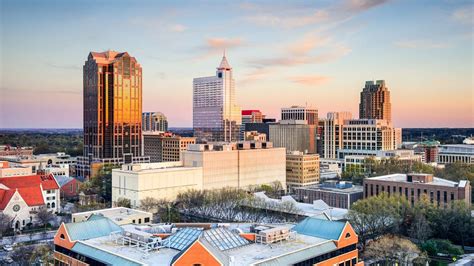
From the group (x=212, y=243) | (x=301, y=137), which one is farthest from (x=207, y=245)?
(x=301, y=137)

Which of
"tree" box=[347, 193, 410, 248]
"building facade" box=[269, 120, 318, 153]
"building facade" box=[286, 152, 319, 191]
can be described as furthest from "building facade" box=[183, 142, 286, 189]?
"building facade" box=[269, 120, 318, 153]

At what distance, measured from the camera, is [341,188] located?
101375 mm

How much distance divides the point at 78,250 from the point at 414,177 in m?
62.3

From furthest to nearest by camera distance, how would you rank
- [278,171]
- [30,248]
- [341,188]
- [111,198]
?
1. [278,171]
2. [111,198]
3. [341,188]
4. [30,248]

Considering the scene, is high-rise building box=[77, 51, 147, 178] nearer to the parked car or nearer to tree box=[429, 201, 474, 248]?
the parked car

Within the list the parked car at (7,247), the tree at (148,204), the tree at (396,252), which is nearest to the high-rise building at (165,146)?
the tree at (148,204)

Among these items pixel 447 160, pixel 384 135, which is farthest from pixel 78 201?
pixel 447 160

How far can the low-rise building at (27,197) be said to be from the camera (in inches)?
3261

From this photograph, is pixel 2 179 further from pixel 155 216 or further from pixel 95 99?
pixel 95 99

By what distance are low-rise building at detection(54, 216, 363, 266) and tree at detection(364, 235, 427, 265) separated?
672 centimetres

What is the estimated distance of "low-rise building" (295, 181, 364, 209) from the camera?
94.8m

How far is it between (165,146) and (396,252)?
5018 inches

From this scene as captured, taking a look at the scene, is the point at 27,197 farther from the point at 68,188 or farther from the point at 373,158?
the point at 373,158

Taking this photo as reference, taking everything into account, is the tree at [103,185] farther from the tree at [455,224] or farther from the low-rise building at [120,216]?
the tree at [455,224]
